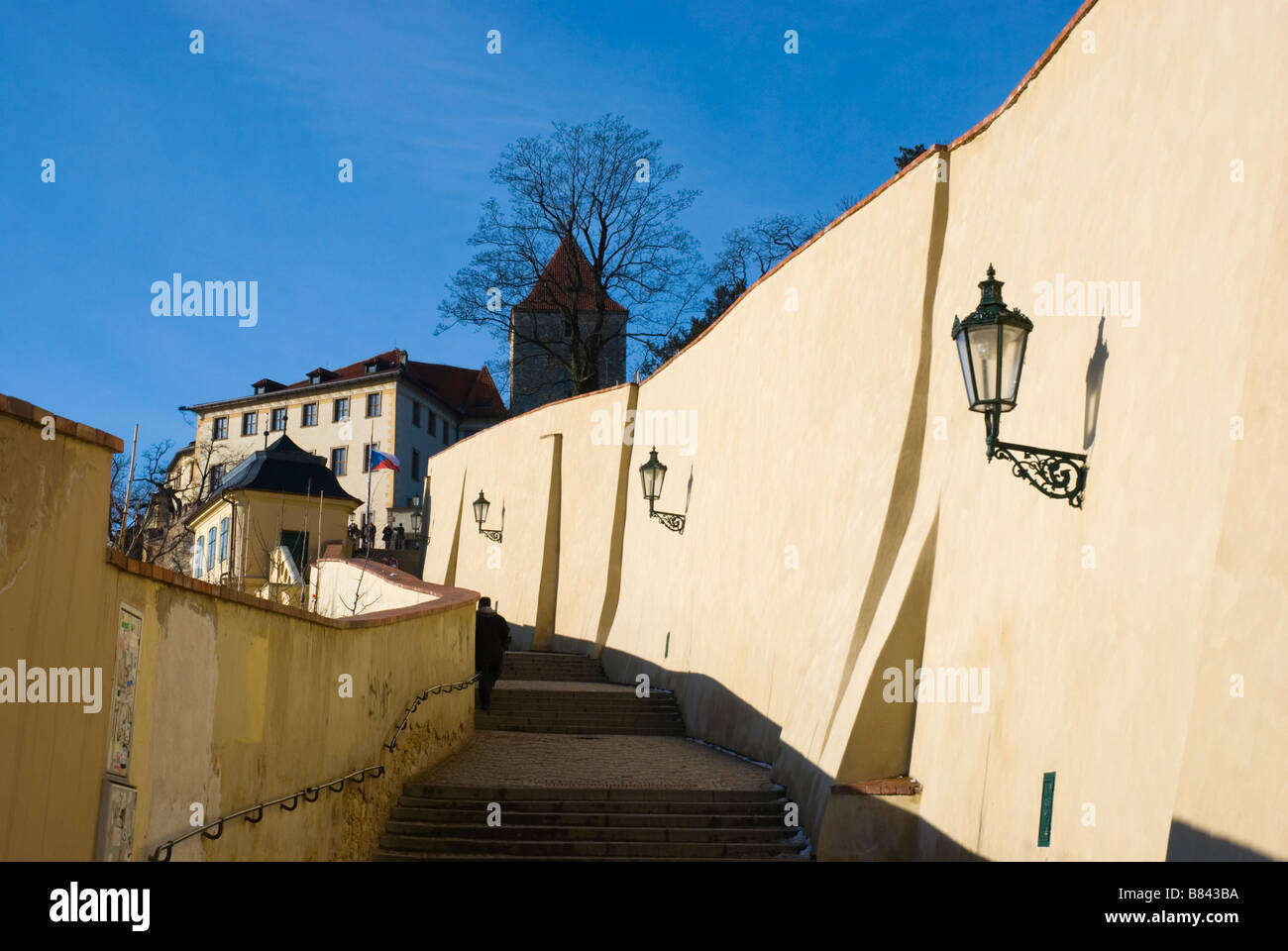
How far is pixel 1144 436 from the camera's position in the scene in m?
6.79

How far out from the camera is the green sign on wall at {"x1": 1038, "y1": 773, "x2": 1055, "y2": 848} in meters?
7.25

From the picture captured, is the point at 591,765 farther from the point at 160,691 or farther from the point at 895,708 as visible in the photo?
the point at 160,691

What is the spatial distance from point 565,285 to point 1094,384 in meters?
33.6

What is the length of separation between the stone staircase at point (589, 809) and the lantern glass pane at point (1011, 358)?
4776 millimetres

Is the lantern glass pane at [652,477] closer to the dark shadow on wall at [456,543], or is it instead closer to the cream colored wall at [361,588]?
the cream colored wall at [361,588]

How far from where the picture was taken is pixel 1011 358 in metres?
7.16

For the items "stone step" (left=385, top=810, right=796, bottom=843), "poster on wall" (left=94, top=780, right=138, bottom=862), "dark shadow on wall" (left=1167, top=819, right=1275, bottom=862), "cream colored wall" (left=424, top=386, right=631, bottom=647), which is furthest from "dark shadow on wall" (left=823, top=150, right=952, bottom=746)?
"cream colored wall" (left=424, top=386, right=631, bottom=647)

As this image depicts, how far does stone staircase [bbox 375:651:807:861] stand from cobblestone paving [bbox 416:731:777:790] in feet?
0.06

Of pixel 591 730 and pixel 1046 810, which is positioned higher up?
pixel 1046 810

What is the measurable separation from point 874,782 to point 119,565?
652 centimetres

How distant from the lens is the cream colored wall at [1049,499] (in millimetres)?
5578

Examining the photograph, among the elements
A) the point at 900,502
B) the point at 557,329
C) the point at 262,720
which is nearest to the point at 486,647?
the point at 900,502

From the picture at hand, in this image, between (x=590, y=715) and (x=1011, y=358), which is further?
(x=590, y=715)
